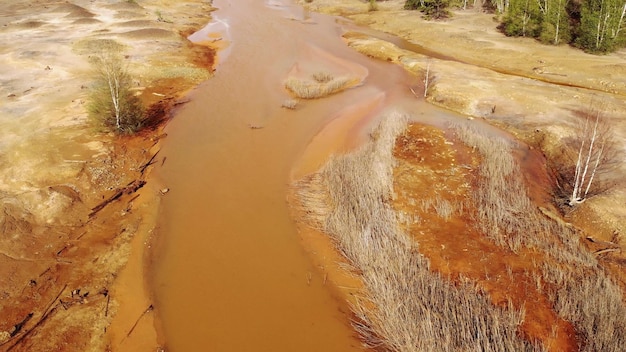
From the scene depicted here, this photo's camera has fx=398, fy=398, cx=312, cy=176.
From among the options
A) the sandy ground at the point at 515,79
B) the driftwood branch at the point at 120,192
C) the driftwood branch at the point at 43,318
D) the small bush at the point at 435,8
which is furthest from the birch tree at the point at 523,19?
the driftwood branch at the point at 43,318

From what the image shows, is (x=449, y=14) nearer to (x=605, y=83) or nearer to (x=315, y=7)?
(x=315, y=7)

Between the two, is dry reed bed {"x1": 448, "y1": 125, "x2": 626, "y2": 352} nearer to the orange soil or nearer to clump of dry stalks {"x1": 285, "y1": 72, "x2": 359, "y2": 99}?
the orange soil

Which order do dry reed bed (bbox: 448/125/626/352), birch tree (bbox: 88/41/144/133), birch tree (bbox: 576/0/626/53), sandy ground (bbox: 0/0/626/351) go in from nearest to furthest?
1. dry reed bed (bbox: 448/125/626/352)
2. sandy ground (bbox: 0/0/626/351)
3. birch tree (bbox: 88/41/144/133)
4. birch tree (bbox: 576/0/626/53)

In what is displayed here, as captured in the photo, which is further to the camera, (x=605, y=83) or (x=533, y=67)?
(x=533, y=67)

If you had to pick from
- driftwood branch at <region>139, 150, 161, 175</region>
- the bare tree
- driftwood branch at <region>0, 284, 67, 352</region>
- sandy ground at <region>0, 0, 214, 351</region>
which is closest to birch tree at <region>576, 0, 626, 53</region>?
the bare tree

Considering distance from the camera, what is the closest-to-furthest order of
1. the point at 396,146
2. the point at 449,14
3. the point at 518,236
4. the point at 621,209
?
the point at 518,236 < the point at 621,209 < the point at 396,146 < the point at 449,14

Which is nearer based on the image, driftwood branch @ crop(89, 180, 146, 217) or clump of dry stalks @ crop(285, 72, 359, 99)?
driftwood branch @ crop(89, 180, 146, 217)

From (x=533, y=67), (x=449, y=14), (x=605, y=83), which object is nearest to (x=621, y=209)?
(x=605, y=83)
